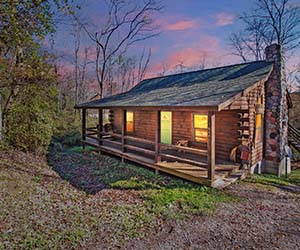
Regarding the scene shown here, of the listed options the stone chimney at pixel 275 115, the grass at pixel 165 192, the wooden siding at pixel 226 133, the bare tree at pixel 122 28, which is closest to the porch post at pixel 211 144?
A: the grass at pixel 165 192

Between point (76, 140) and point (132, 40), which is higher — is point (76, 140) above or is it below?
below

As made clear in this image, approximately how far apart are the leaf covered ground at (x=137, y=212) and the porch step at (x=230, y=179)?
260 mm

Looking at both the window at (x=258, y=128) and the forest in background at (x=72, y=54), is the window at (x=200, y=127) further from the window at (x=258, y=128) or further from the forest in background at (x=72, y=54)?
the forest in background at (x=72, y=54)

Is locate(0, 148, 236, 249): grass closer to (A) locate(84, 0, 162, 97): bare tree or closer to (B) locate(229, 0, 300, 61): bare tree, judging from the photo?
(A) locate(84, 0, 162, 97): bare tree

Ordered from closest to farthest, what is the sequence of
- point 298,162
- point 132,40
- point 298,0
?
1. point 298,162
2. point 298,0
3. point 132,40

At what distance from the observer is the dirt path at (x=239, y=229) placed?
13.8ft

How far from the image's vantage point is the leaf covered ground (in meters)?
4.22

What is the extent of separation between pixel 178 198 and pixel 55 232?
3348 millimetres

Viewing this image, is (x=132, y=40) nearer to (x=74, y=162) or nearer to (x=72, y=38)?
(x=72, y=38)

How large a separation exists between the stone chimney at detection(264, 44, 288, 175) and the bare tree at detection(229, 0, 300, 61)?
48.0ft

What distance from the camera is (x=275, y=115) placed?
948cm

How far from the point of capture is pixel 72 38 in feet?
89.1

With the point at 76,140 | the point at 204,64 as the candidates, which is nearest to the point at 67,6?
the point at 76,140

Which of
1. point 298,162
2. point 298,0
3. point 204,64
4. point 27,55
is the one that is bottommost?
point 298,162
